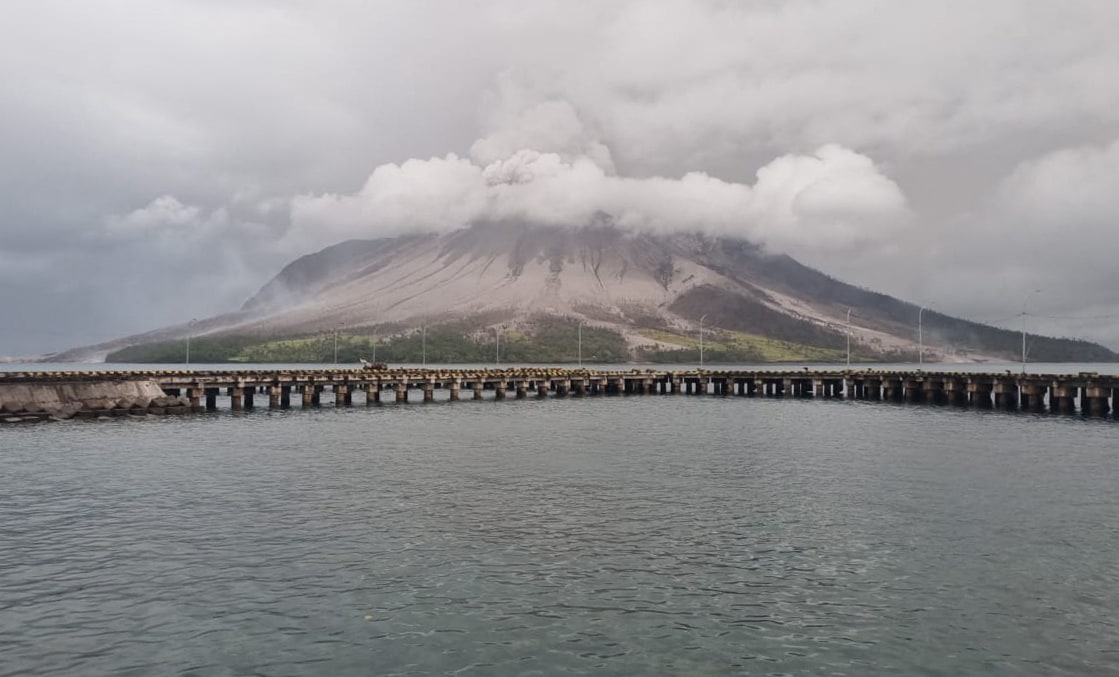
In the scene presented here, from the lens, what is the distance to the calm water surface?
61.9ft

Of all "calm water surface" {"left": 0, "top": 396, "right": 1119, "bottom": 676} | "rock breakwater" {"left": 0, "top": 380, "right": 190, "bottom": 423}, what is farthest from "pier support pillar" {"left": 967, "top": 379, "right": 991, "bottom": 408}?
"rock breakwater" {"left": 0, "top": 380, "right": 190, "bottom": 423}

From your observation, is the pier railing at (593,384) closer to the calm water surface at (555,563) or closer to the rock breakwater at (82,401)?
the rock breakwater at (82,401)

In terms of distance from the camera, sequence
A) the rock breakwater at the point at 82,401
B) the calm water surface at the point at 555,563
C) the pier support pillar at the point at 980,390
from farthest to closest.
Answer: the pier support pillar at the point at 980,390, the rock breakwater at the point at 82,401, the calm water surface at the point at 555,563

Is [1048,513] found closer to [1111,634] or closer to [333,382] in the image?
[1111,634]

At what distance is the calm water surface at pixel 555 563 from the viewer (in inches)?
743

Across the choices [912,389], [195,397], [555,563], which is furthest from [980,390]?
[195,397]

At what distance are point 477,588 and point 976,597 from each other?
14953 millimetres

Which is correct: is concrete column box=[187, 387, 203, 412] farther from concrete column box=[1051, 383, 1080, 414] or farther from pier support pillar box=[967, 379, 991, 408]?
concrete column box=[1051, 383, 1080, 414]

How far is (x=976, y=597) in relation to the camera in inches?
907

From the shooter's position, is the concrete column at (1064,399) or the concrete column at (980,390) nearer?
the concrete column at (1064,399)

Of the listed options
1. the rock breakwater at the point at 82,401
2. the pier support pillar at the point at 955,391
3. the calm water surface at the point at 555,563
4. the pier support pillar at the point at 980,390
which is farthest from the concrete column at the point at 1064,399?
the rock breakwater at the point at 82,401

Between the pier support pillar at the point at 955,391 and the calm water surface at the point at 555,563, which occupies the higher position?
the pier support pillar at the point at 955,391

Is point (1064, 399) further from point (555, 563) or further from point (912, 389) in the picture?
point (555, 563)

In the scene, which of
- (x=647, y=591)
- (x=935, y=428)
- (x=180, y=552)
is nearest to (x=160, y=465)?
(x=180, y=552)
